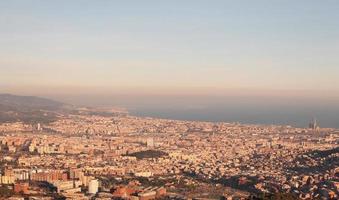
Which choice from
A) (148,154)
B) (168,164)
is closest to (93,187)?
(168,164)

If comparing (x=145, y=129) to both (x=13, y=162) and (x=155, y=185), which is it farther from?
(x=155, y=185)

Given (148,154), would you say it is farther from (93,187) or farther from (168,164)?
(93,187)

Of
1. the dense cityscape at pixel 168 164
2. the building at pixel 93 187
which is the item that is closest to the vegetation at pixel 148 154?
the dense cityscape at pixel 168 164

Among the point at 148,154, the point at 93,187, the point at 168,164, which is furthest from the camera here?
the point at 148,154

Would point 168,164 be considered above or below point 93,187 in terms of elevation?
below

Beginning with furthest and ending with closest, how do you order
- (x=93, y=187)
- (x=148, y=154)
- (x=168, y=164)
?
1. (x=148, y=154)
2. (x=168, y=164)
3. (x=93, y=187)

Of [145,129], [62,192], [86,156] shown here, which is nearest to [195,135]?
[145,129]

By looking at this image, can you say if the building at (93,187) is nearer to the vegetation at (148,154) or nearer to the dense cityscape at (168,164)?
the dense cityscape at (168,164)

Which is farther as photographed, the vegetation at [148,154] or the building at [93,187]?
the vegetation at [148,154]
